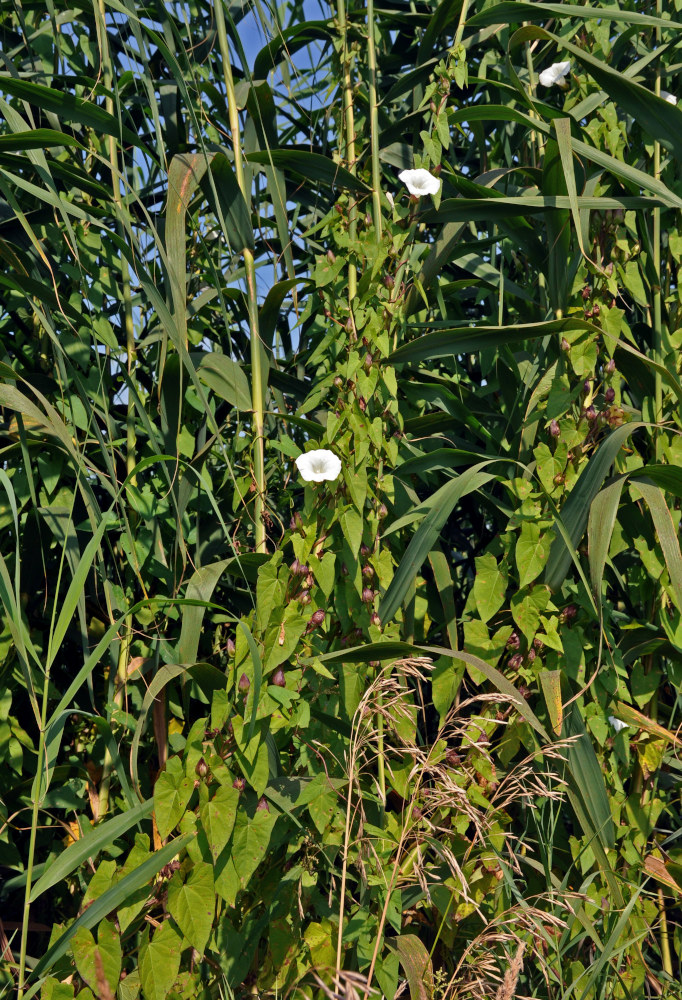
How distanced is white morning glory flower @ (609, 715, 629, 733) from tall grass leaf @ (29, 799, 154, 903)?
675 mm

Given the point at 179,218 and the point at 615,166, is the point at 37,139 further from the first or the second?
the point at 615,166

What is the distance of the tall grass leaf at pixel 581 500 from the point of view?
109 cm

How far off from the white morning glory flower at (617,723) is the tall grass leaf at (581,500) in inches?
9.4

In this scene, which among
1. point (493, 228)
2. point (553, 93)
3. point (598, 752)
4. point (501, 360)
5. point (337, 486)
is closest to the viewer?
point (337, 486)

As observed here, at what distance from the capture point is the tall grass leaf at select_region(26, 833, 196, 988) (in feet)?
3.02

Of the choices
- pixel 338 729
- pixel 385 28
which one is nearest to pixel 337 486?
pixel 338 729

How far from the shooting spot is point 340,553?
1.16 metres

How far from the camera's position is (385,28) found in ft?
5.82

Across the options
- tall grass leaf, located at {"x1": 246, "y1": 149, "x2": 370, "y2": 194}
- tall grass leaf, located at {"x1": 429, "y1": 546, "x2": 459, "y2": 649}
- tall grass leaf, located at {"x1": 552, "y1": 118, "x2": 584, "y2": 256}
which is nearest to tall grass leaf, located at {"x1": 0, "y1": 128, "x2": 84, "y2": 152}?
tall grass leaf, located at {"x1": 246, "y1": 149, "x2": 370, "y2": 194}

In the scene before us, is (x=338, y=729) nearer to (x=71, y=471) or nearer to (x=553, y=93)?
(x=71, y=471)

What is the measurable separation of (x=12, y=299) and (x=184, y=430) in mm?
337

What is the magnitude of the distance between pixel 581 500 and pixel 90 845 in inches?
29.0

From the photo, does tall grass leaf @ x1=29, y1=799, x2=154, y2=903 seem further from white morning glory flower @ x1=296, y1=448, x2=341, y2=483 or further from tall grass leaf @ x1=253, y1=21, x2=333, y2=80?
tall grass leaf @ x1=253, y1=21, x2=333, y2=80

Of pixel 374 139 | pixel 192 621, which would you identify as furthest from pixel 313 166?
pixel 192 621
